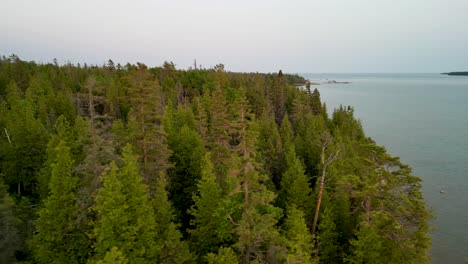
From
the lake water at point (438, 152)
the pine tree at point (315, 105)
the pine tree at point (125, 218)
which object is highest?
the pine tree at point (315, 105)

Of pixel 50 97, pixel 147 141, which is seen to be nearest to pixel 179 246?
pixel 147 141

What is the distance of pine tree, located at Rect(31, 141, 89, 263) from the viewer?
58.1ft

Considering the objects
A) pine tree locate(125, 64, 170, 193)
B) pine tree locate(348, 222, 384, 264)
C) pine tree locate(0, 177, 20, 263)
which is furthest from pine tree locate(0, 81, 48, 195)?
pine tree locate(348, 222, 384, 264)

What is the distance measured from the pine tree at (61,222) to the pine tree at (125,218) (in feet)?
7.89

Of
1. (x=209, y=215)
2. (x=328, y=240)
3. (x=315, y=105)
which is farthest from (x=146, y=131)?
(x=315, y=105)

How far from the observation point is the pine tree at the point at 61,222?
58.1 feet

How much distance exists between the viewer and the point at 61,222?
1789 cm

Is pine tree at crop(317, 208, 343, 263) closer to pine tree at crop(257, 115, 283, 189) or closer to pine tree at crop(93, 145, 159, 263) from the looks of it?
pine tree at crop(93, 145, 159, 263)

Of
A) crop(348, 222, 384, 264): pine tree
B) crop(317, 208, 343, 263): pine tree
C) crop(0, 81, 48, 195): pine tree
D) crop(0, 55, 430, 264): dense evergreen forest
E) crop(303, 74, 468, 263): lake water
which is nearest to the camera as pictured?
crop(0, 55, 430, 264): dense evergreen forest

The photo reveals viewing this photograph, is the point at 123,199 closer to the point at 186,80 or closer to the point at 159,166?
the point at 159,166

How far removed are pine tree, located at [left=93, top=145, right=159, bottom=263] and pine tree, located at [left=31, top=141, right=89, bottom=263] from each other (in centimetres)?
240

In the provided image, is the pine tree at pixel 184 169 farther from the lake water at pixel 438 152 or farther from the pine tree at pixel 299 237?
the lake water at pixel 438 152

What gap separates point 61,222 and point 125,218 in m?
4.72

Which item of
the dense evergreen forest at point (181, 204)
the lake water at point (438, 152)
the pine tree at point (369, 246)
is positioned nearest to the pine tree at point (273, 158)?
the dense evergreen forest at point (181, 204)
